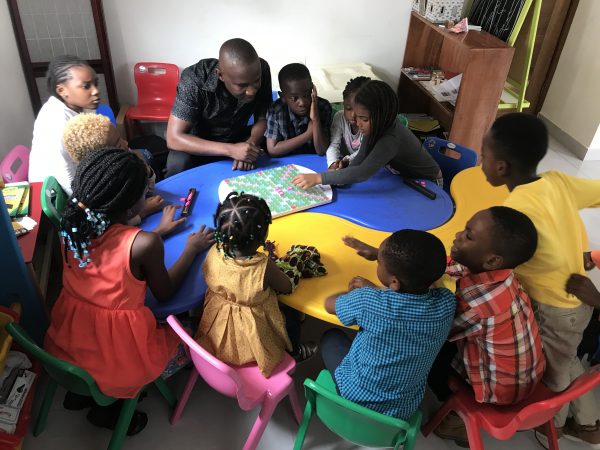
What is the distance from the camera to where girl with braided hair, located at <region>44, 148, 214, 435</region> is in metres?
1.41

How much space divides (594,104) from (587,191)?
260cm

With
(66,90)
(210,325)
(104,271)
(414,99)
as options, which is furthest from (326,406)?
(414,99)

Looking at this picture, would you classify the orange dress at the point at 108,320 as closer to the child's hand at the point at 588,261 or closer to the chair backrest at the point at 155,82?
the child's hand at the point at 588,261

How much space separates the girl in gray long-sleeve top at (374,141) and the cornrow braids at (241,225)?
2.07ft

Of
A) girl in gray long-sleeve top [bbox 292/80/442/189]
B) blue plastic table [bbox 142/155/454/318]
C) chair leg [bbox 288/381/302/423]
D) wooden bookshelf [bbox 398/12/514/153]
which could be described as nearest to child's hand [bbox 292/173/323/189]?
girl in gray long-sleeve top [bbox 292/80/442/189]

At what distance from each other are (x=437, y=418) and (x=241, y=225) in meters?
1.07

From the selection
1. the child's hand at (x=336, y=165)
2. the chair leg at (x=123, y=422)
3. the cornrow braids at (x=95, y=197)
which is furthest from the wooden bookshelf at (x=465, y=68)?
the chair leg at (x=123, y=422)

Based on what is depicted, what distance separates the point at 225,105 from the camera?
2494 mm

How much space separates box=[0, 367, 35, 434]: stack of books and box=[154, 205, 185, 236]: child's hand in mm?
662

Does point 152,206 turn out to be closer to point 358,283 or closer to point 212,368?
point 212,368

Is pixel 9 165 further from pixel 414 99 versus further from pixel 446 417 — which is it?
pixel 414 99

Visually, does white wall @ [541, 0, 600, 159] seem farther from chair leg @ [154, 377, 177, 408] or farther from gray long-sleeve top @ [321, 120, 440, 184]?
chair leg @ [154, 377, 177, 408]

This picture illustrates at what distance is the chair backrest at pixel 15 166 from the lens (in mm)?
2107

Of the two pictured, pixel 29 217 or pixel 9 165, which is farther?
pixel 9 165
